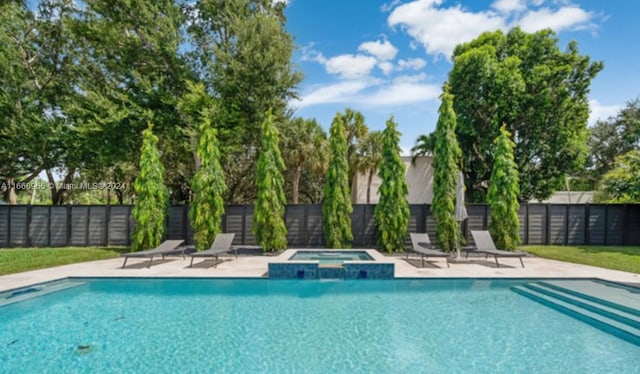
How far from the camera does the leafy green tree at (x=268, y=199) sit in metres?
12.5

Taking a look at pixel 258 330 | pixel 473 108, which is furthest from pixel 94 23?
pixel 473 108

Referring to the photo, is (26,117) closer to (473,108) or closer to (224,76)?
(224,76)

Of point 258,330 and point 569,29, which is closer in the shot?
point 258,330

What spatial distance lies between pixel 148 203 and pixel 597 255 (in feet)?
52.5

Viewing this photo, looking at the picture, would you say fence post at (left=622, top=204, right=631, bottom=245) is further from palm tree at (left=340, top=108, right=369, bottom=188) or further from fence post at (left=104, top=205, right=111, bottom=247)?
fence post at (left=104, top=205, right=111, bottom=247)

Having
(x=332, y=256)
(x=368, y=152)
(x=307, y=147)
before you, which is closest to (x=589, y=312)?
(x=332, y=256)

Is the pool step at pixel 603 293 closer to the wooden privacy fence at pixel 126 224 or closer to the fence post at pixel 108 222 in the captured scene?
the wooden privacy fence at pixel 126 224

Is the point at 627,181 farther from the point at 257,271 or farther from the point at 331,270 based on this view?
the point at 257,271

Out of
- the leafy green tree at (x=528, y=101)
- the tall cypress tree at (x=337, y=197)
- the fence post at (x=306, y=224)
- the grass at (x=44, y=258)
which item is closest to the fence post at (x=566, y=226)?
the leafy green tree at (x=528, y=101)

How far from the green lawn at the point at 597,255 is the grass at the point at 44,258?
15517 mm

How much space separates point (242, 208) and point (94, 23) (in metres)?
10.5

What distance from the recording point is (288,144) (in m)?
20.6

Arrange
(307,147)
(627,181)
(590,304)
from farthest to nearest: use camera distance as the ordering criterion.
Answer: (307,147)
(627,181)
(590,304)

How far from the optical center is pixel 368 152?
22.1 metres
